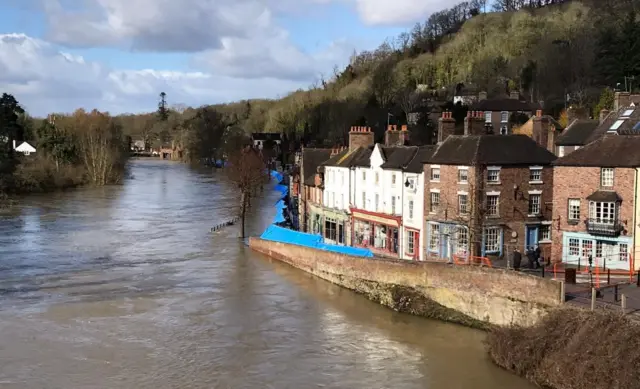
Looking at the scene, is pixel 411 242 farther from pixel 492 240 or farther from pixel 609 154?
pixel 609 154

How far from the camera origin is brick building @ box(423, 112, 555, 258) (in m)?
30.4

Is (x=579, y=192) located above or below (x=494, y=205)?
above

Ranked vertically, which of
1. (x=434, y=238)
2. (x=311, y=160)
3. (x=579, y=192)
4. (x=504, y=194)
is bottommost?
(x=434, y=238)

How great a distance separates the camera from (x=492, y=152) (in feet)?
101

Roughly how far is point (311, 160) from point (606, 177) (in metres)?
24.0

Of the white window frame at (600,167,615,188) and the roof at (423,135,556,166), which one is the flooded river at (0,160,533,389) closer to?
the roof at (423,135,556,166)

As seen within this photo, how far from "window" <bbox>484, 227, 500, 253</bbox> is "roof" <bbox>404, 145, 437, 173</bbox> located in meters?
4.51

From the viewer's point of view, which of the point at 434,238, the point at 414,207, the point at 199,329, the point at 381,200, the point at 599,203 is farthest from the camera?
the point at 381,200

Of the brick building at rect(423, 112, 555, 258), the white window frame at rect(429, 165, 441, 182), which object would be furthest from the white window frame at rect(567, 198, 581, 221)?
the white window frame at rect(429, 165, 441, 182)

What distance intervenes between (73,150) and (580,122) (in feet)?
251

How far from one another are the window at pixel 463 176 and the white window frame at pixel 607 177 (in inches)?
222

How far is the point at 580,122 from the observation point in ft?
124

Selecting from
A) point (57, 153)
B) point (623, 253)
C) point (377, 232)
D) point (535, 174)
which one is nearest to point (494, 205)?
point (535, 174)

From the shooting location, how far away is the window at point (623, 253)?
1061 inches
